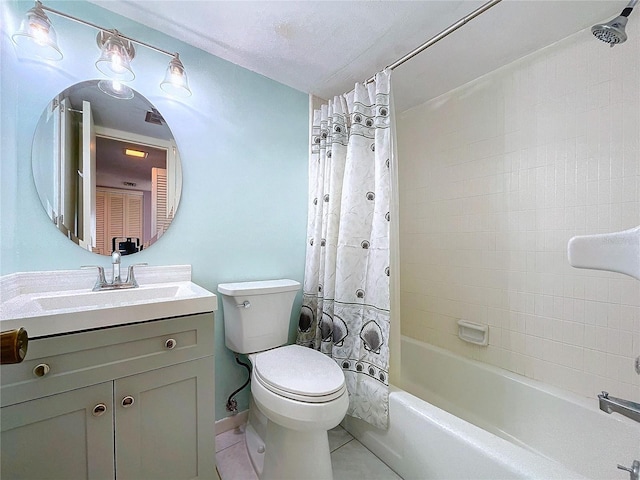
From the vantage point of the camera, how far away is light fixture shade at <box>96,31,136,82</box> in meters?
1.22

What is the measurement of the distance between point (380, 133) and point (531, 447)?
178cm

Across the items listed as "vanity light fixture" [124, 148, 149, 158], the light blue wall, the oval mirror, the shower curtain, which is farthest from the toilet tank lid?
"vanity light fixture" [124, 148, 149, 158]

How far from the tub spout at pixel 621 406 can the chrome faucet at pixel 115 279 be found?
1666 millimetres

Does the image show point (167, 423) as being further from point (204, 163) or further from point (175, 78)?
point (175, 78)

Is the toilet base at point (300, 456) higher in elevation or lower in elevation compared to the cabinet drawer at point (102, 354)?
lower

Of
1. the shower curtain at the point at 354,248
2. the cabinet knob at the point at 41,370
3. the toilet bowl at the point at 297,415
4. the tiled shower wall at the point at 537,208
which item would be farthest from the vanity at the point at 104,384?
the tiled shower wall at the point at 537,208

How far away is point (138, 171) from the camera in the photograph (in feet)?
4.58

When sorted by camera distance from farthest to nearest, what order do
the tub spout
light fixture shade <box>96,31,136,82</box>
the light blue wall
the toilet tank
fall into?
the toilet tank < light fixture shade <box>96,31,136,82</box> < the light blue wall < the tub spout

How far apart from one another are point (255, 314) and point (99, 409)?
73 centimetres

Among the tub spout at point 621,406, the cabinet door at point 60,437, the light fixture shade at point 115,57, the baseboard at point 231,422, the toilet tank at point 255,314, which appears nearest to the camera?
the tub spout at point 621,406

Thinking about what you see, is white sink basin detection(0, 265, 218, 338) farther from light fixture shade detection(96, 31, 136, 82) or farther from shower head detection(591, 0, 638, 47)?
shower head detection(591, 0, 638, 47)

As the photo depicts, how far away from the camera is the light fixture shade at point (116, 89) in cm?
129

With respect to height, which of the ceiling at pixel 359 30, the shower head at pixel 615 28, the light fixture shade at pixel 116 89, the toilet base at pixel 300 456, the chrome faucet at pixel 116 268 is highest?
the ceiling at pixel 359 30

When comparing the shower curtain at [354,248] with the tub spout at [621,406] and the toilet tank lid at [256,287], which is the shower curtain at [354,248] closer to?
the toilet tank lid at [256,287]
